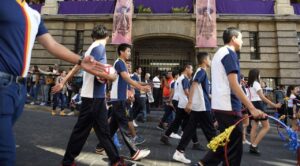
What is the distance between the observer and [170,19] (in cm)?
1878

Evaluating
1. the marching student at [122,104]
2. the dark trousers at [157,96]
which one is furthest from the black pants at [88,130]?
the dark trousers at [157,96]

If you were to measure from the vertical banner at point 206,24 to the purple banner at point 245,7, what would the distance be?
4.04 feet

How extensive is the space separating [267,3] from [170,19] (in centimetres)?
669

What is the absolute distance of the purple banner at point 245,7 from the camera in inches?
746

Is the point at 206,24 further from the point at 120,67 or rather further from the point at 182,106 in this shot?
the point at 120,67

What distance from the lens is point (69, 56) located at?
2.42 meters

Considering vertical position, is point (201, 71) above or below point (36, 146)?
above

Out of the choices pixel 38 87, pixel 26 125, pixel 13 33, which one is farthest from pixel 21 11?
pixel 38 87

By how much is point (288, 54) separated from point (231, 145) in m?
17.1

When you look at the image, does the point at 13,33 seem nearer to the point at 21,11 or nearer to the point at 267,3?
the point at 21,11

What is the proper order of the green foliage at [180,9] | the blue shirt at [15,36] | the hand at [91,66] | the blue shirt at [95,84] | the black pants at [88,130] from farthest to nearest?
the green foliage at [180,9] < the blue shirt at [95,84] < the black pants at [88,130] < the hand at [91,66] < the blue shirt at [15,36]

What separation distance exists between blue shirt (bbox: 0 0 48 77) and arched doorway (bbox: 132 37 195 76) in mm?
17297

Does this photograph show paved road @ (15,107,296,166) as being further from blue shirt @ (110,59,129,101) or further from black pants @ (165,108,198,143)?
blue shirt @ (110,59,129,101)

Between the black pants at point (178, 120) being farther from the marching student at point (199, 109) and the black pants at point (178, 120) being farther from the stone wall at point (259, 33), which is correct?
the stone wall at point (259, 33)
